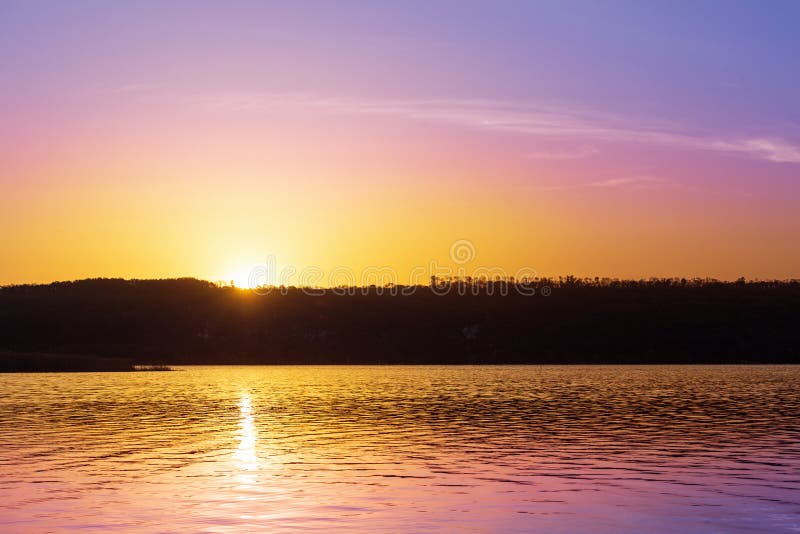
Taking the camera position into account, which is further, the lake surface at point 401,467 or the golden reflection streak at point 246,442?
the golden reflection streak at point 246,442

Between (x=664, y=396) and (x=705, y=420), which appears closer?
(x=705, y=420)

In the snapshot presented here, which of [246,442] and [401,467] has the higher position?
[246,442]

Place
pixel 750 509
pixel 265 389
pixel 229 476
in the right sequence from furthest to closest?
pixel 265 389
pixel 229 476
pixel 750 509

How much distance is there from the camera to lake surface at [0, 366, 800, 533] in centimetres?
2678

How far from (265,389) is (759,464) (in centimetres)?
6908

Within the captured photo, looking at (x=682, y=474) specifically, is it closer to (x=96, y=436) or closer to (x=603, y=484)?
(x=603, y=484)

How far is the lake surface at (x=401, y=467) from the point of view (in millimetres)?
26781

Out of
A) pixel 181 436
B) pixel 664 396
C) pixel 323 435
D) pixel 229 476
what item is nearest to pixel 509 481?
pixel 229 476

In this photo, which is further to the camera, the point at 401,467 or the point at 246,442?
the point at 246,442

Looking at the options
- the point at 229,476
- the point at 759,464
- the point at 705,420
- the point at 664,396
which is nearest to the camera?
the point at 229,476

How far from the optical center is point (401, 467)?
3750 centimetres

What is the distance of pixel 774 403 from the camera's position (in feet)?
244

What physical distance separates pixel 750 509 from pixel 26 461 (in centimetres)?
2720

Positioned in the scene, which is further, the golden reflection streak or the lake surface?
the golden reflection streak
